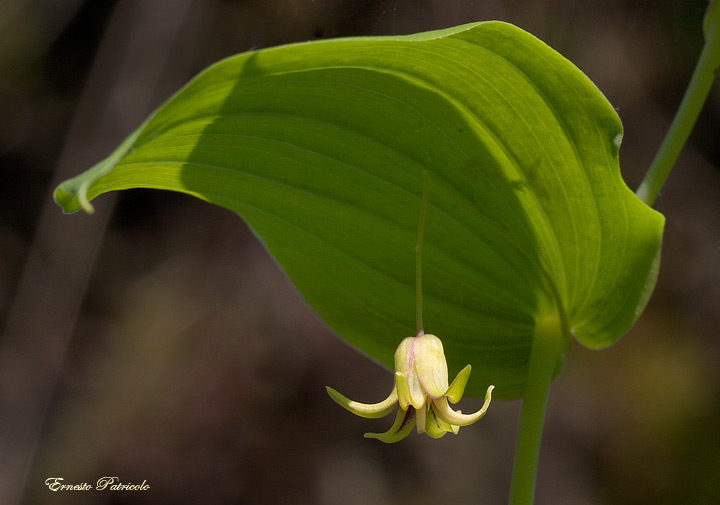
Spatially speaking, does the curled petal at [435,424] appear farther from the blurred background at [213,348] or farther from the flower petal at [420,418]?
the blurred background at [213,348]

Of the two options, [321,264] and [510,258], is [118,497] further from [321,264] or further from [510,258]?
[510,258]

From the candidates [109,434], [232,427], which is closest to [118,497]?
[109,434]

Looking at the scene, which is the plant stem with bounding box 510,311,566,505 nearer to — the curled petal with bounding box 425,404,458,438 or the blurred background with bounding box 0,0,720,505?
the curled petal with bounding box 425,404,458,438
